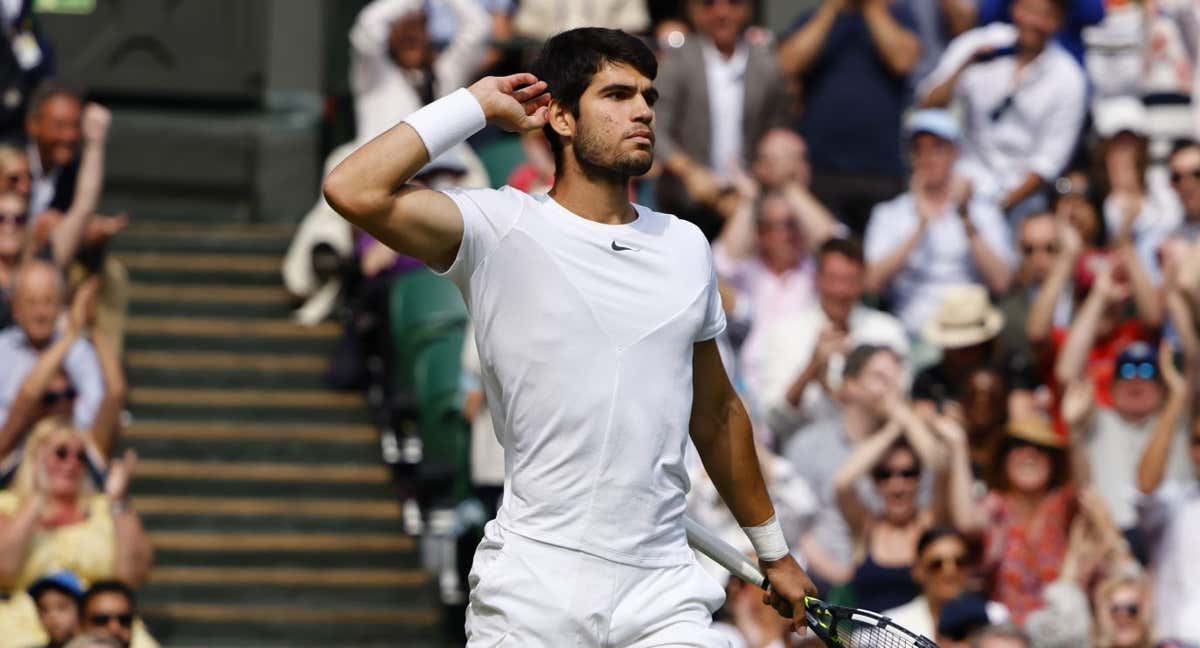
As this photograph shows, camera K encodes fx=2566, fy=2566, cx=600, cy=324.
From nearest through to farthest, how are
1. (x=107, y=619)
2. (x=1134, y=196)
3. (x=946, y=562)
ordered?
(x=107, y=619) < (x=946, y=562) < (x=1134, y=196)

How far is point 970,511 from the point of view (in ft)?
32.8

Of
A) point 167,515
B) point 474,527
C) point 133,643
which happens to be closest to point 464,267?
point 133,643

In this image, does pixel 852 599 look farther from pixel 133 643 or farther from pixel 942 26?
pixel 942 26

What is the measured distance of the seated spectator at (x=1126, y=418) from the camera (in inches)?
413

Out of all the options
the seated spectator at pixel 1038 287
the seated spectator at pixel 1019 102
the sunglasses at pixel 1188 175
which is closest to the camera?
the seated spectator at pixel 1038 287

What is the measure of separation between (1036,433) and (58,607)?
152 inches

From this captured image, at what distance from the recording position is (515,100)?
19.1ft

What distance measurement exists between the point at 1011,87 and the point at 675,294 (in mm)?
6592

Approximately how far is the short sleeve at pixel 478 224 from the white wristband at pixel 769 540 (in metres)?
0.98

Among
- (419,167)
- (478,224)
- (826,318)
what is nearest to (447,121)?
(419,167)

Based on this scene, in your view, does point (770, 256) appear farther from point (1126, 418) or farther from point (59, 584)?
point (59, 584)

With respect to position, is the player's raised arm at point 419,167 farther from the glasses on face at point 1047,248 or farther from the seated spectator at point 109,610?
the glasses on face at point 1047,248

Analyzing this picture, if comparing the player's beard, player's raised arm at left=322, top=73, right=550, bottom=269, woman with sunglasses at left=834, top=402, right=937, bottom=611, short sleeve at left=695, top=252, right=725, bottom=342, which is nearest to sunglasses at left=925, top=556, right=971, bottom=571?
woman with sunglasses at left=834, top=402, right=937, bottom=611

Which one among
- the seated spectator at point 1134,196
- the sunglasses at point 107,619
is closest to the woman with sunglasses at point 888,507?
the seated spectator at point 1134,196
